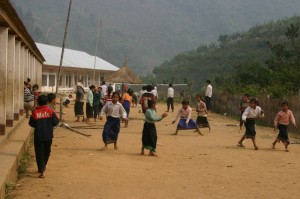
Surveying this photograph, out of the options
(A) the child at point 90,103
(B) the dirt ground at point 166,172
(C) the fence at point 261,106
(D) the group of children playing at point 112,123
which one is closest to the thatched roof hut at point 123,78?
(C) the fence at point 261,106

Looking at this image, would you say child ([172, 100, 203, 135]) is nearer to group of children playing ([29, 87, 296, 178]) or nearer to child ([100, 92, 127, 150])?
group of children playing ([29, 87, 296, 178])

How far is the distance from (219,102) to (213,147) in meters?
16.7

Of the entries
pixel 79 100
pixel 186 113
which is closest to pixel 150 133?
pixel 186 113

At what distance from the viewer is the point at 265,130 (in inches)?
783

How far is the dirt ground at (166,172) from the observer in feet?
25.4

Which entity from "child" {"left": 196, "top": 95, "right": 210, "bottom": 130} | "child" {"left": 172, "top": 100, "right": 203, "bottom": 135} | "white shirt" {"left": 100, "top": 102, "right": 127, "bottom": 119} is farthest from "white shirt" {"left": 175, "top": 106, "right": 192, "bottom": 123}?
"white shirt" {"left": 100, "top": 102, "right": 127, "bottom": 119}

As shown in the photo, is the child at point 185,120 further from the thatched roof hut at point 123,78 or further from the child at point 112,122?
the thatched roof hut at point 123,78

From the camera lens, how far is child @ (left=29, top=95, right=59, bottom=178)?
8586mm

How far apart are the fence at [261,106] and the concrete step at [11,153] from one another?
10219 mm

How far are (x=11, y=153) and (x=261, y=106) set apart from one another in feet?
49.8

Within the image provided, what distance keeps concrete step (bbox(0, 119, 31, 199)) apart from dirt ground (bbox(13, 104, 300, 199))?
0.92ft

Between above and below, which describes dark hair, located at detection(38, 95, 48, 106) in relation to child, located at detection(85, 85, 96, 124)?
above

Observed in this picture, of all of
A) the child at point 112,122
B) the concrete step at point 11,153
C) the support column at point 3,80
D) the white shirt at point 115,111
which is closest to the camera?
the concrete step at point 11,153

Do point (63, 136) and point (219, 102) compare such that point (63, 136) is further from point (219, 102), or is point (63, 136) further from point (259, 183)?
point (219, 102)
